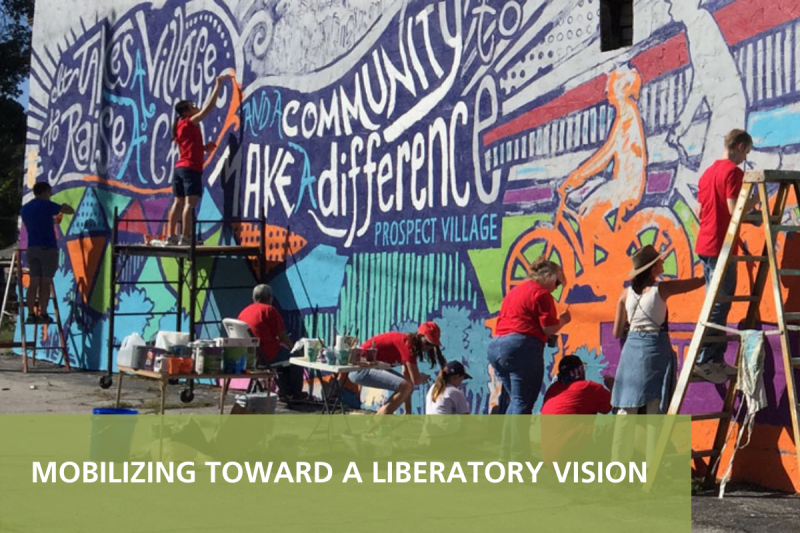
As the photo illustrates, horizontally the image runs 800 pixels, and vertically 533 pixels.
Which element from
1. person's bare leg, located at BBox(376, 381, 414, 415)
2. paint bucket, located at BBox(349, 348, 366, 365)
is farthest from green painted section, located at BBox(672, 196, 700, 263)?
paint bucket, located at BBox(349, 348, 366, 365)

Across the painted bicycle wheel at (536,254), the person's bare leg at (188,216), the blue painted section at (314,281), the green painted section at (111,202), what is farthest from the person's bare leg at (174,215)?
the painted bicycle wheel at (536,254)

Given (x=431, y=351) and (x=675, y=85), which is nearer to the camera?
(x=675, y=85)

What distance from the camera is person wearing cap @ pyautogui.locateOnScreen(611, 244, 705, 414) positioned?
26.2 feet

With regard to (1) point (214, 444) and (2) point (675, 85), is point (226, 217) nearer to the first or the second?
(1) point (214, 444)

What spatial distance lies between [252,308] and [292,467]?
3101 millimetres

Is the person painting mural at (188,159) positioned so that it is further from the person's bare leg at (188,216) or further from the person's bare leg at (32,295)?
the person's bare leg at (32,295)

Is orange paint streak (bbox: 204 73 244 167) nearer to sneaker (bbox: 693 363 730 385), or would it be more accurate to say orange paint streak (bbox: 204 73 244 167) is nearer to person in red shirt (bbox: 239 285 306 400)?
person in red shirt (bbox: 239 285 306 400)

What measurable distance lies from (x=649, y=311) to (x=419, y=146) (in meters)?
3.89

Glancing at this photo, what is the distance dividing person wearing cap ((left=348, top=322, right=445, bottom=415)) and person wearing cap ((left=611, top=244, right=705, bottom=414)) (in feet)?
7.14

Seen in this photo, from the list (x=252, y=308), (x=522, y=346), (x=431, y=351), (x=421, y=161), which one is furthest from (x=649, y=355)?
(x=252, y=308)

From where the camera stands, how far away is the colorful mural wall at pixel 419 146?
28.7 ft

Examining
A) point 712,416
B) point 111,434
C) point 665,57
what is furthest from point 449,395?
point 665,57

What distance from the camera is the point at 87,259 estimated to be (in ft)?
53.2

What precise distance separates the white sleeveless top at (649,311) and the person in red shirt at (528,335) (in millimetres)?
727
